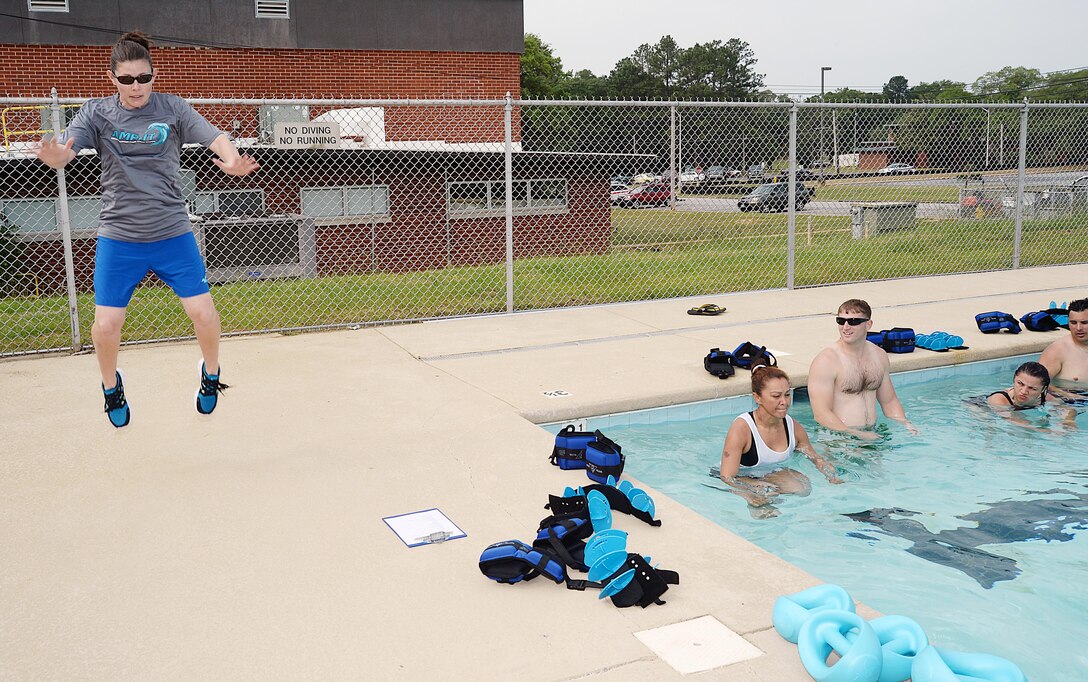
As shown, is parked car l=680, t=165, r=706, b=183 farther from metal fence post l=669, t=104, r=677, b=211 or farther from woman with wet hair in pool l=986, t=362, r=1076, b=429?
woman with wet hair in pool l=986, t=362, r=1076, b=429

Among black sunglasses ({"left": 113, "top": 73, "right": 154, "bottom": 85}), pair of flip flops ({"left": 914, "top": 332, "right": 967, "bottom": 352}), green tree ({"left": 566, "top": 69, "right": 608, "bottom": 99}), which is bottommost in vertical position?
pair of flip flops ({"left": 914, "top": 332, "right": 967, "bottom": 352})

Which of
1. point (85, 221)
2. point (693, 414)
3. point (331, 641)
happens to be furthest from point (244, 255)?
point (331, 641)

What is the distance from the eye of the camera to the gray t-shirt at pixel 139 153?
4.98 metres

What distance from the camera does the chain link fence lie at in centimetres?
1126

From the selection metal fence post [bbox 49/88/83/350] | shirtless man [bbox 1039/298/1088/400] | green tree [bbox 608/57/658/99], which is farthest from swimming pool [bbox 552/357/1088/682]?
green tree [bbox 608/57/658/99]

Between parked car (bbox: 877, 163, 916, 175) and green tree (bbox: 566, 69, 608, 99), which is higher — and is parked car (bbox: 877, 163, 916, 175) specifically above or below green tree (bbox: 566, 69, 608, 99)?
below

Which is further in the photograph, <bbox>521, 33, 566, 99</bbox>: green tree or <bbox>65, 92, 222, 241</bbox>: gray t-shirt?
<bbox>521, 33, 566, 99</bbox>: green tree

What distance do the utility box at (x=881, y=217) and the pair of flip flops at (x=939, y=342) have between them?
12.4 meters

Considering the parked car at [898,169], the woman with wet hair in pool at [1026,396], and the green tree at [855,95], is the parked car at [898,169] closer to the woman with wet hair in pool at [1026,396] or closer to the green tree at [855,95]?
the woman with wet hair in pool at [1026,396]

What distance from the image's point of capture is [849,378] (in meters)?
6.75

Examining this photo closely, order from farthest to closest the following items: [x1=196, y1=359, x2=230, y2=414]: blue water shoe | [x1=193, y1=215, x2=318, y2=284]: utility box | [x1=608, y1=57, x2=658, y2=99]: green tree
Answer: [x1=608, y1=57, x2=658, y2=99]: green tree
[x1=193, y1=215, x2=318, y2=284]: utility box
[x1=196, y1=359, x2=230, y2=414]: blue water shoe

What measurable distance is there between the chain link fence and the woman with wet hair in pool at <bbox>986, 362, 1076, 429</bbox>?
4383mm

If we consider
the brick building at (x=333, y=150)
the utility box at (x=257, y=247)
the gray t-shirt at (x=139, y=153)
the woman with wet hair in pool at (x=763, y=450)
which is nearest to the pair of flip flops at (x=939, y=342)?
the woman with wet hair in pool at (x=763, y=450)

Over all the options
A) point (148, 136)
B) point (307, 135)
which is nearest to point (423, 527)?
point (148, 136)
